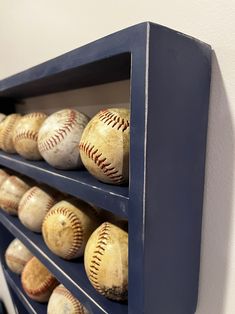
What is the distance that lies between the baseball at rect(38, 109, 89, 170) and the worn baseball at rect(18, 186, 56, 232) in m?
0.17

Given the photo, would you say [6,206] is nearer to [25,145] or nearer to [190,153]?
[25,145]

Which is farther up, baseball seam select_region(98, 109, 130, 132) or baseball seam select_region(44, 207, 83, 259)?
baseball seam select_region(98, 109, 130, 132)

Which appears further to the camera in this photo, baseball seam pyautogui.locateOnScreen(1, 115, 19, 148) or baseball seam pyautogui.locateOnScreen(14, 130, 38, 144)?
baseball seam pyautogui.locateOnScreen(1, 115, 19, 148)

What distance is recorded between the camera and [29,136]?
0.62 metres

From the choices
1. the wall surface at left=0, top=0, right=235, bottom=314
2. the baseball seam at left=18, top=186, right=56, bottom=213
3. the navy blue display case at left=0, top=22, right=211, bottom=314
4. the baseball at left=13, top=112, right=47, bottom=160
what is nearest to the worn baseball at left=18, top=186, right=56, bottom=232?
the baseball seam at left=18, top=186, right=56, bottom=213

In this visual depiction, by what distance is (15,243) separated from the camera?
884 millimetres

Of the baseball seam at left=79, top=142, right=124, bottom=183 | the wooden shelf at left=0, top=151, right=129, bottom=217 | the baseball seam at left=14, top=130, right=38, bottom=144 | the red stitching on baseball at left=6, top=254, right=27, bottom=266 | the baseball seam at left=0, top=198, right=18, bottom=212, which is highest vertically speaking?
the baseball seam at left=14, top=130, right=38, bottom=144

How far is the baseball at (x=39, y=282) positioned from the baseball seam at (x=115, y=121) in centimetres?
52

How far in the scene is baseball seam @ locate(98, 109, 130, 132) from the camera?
0.40 meters

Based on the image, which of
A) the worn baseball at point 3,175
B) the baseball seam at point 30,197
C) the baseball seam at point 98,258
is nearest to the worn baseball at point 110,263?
the baseball seam at point 98,258

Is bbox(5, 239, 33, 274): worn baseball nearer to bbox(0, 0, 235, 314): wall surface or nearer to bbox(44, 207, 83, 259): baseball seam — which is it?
bbox(44, 207, 83, 259): baseball seam

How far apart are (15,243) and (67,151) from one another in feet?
1.79

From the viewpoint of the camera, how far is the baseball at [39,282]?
72 cm

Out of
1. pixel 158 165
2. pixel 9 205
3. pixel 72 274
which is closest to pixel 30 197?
pixel 9 205
